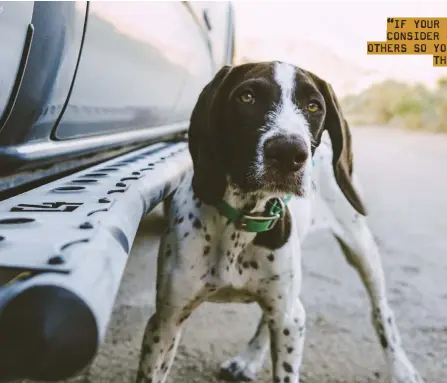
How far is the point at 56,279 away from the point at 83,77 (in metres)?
1.00

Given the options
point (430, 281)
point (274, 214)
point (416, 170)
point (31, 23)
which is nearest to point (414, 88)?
point (416, 170)

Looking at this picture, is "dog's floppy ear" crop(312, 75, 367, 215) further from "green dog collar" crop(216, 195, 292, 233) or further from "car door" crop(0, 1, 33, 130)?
"car door" crop(0, 1, 33, 130)

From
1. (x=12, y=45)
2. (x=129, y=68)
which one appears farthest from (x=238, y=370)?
(x=12, y=45)

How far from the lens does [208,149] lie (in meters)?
2.01

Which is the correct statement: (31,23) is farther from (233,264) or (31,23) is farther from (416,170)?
(416,170)

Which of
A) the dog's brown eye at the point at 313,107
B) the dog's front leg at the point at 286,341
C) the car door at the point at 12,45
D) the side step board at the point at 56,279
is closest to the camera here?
the side step board at the point at 56,279

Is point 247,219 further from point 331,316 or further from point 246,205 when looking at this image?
point 331,316

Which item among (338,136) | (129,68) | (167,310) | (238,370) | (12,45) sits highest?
(12,45)

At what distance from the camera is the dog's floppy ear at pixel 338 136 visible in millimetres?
2178

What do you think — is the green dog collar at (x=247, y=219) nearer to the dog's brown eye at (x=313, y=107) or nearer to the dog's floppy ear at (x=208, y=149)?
the dog's floppy ear at (x=208, y=149)

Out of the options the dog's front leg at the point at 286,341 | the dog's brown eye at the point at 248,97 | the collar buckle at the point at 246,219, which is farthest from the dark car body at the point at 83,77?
the dog's front leg at the point at 286,341

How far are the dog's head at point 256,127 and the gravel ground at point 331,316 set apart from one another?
0.95 meters

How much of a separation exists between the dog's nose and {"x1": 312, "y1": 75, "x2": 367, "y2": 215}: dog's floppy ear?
0.43 metres

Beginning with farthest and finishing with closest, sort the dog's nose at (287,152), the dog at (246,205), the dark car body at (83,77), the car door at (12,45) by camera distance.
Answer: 1. the dog at (246,205)
2. the dog's nose at (287,152)
3. the dark car body at (83,77)
4. the car door at (12,45)
